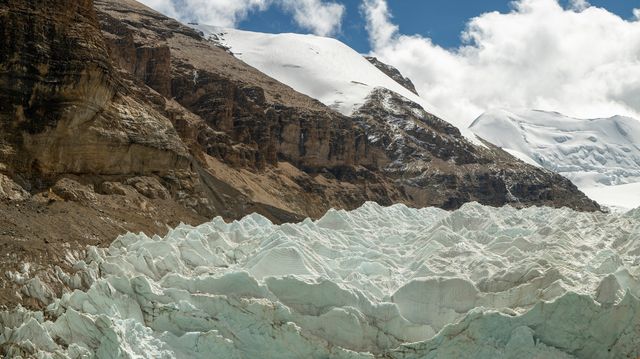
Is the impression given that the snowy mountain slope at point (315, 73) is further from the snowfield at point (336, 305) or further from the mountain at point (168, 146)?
the snowfield at point (336, 305)

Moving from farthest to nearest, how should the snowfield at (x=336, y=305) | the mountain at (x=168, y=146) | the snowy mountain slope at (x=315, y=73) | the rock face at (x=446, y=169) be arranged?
the snowy mountain slope at (x=315, y=73), the rock face at (x=446, y=169), the mountain at (x=168, y=146), the snowfield at (x=336, y=305)

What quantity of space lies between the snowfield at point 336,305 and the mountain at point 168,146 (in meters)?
2.95

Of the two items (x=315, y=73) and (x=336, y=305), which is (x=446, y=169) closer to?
(x=315, y=73)

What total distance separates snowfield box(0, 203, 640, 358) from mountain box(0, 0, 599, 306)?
295cm

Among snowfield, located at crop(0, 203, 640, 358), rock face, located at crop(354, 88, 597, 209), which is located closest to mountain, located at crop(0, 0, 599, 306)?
rock face, located at crop(354, 88, 597, 209)

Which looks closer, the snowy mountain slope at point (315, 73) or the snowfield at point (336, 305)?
the snowfield at point (336, 305)

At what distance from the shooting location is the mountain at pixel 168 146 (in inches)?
1453

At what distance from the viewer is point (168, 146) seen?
157 ft

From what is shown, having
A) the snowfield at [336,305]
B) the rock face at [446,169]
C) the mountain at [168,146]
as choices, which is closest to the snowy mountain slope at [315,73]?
the mountain at [168,146]

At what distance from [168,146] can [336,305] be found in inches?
956

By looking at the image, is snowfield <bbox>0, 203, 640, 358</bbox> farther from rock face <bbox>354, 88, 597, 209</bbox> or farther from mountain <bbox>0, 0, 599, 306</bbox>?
rock face <bbox>354, 88, 597, 209</bbox>

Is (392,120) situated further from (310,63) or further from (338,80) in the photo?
(310,63)

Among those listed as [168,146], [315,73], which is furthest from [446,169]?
[168,146]

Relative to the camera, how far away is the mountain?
3691cm
